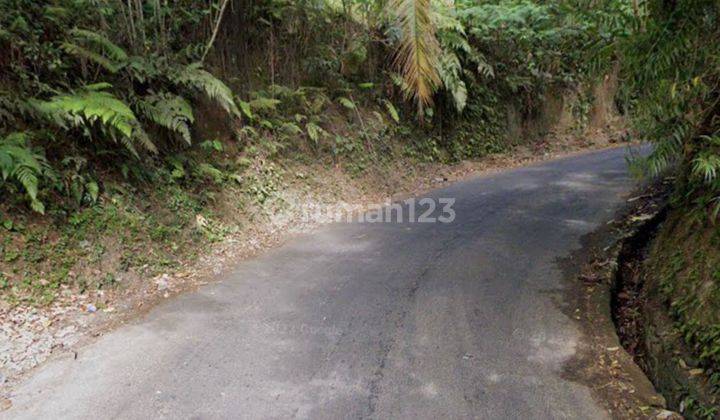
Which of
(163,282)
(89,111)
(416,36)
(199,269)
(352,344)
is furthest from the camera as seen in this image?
(199,269)

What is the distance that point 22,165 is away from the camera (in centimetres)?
463

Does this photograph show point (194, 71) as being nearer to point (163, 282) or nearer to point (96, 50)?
point (96, 50)

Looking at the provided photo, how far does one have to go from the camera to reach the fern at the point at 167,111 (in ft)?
20.2

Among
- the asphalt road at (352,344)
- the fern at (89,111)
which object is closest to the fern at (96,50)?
the fern at (89,111)

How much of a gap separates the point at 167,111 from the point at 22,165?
1990 mm

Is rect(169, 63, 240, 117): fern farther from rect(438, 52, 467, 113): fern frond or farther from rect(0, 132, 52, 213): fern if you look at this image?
rect(438, 52, 467, 113): fern frond

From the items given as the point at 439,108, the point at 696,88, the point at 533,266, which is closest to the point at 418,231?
the point at 533,266

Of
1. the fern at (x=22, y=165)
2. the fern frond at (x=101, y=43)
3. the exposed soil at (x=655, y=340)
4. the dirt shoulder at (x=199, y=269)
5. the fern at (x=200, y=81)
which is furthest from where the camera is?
the fern at (x=200, y=81)

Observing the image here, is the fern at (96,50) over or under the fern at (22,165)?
over

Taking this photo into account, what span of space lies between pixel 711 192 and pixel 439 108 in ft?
28.2

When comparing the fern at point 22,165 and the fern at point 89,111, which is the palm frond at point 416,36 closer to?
the fern at point 89,111

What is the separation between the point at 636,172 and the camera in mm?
5098

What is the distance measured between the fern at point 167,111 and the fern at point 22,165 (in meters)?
1.53

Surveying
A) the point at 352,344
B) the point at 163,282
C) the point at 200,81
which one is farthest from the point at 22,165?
the point at 352,344
